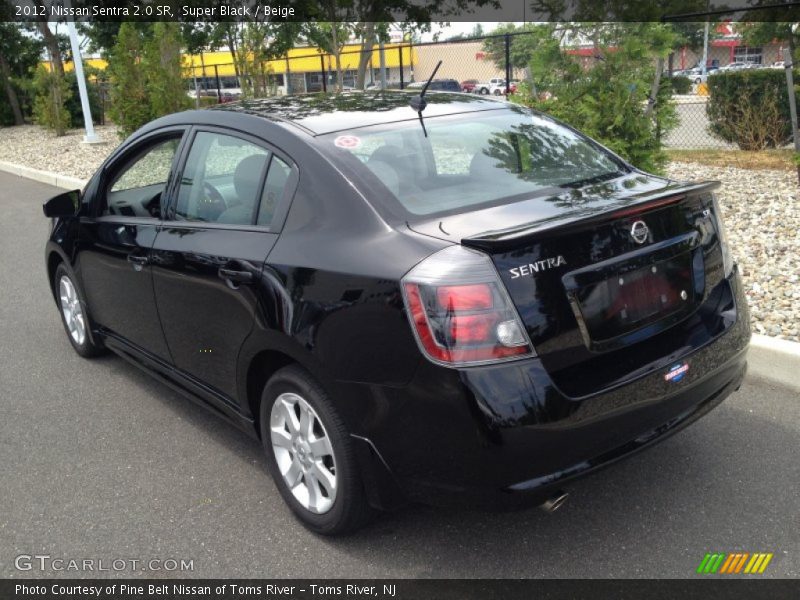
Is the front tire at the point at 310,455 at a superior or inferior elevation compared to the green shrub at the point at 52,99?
inferior

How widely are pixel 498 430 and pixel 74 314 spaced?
3804 millimetres

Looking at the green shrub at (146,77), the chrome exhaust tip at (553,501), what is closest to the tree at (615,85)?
the chrome exhaust tip at (553,501)

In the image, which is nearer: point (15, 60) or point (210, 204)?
point (210, 204)

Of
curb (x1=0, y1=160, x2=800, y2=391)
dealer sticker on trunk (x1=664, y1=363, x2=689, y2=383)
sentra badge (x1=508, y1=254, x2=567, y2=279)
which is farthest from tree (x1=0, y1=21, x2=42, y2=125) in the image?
dealer sticker on trunk (x1=664, y1=363, x2=689, y2=383)

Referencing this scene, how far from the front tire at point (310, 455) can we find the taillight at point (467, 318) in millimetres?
568

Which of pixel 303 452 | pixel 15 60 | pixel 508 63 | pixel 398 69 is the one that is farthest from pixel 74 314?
pixel 15 60

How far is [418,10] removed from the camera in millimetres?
17688

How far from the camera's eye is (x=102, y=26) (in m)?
29.8

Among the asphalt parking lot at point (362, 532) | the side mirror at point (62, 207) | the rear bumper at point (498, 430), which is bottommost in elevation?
the asphalt parking lot at point (362, 532)

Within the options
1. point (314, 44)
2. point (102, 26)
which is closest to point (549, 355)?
point (314, 44)

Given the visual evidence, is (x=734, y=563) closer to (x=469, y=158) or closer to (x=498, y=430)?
(x=498, y=430)

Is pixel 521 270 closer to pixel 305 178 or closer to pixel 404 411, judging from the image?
pixel 404 411

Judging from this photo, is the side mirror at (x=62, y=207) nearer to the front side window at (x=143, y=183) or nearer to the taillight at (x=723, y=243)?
the front side window at (x=143, y=183)

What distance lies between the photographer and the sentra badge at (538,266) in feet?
8.04
